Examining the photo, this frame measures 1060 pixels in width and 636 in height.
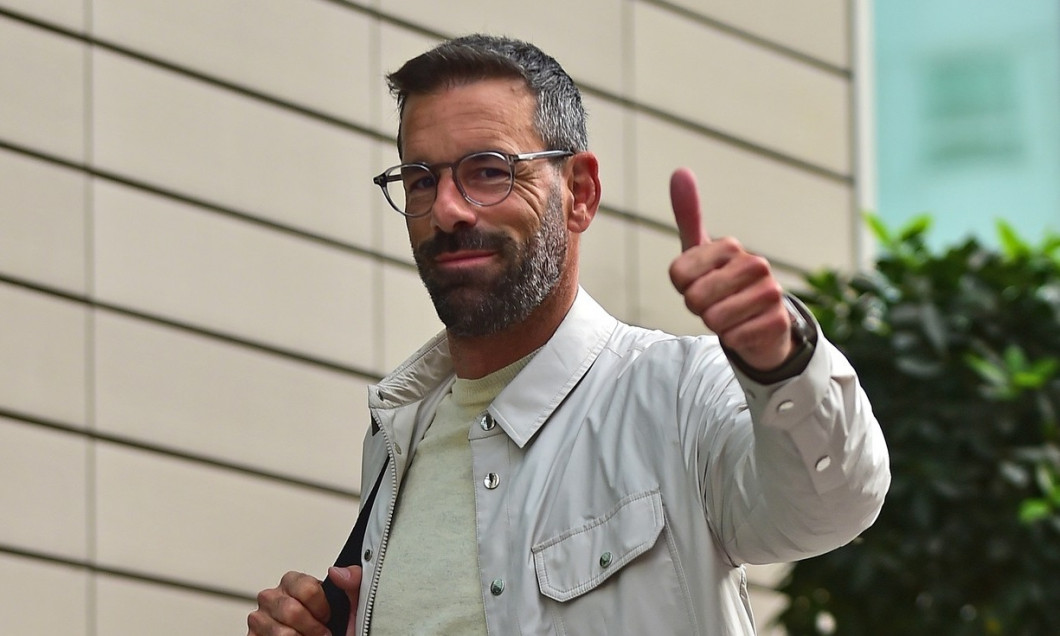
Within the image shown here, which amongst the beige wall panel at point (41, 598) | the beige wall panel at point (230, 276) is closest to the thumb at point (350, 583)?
the beige wall panel at point (41, 598)

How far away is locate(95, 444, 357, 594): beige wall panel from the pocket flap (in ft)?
10.7

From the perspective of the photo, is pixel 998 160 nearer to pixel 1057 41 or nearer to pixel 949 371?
pixel 1057 41

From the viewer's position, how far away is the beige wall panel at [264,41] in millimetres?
6551

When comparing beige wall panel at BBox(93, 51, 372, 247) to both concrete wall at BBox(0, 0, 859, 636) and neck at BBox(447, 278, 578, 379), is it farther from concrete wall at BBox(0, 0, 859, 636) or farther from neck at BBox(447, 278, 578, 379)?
neck at BBox(447, 278, 578, 379)

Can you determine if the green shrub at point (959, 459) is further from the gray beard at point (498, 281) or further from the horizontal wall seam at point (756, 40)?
the gray beard at point (498, 281)

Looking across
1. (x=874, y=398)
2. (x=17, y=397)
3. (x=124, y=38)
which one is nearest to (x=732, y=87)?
(x=874, y=398)

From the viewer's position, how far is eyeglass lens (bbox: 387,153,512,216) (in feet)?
11.7

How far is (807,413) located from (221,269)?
4.04m

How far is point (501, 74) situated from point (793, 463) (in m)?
1.09

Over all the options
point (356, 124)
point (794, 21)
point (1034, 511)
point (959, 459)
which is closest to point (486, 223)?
point (356, 124)

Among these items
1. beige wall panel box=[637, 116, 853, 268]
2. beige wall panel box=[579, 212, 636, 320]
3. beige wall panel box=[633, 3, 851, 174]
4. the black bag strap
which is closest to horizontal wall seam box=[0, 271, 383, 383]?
beige wall panel box=[579, 212, 636, 320]

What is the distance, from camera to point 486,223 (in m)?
3.55

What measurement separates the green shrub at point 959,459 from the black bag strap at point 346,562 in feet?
12.5

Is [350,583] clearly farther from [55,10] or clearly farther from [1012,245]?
[1012,245]
